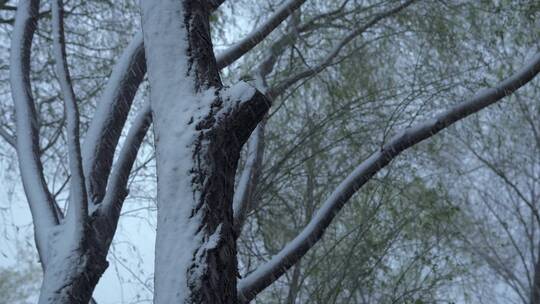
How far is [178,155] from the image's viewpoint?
294cm

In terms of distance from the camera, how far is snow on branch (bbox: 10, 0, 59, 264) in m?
4.59

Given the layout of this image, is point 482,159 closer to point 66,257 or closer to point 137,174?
point 137,174

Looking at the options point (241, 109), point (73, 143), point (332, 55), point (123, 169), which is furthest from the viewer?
point (332, 55)

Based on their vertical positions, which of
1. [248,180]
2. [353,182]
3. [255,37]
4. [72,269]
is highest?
[255,37]

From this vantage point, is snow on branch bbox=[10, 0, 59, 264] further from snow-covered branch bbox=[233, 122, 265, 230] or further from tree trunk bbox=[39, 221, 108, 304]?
snow-covered branch bbox=[233, 122, 265, 230]

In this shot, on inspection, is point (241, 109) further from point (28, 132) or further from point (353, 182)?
point (28, 132)

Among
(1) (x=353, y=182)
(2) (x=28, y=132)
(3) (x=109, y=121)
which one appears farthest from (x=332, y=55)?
(2) (x=28, y=132)

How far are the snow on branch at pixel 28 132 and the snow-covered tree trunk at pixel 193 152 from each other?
178cm

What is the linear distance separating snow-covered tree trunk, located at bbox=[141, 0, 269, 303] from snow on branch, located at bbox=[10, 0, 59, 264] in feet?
5.83

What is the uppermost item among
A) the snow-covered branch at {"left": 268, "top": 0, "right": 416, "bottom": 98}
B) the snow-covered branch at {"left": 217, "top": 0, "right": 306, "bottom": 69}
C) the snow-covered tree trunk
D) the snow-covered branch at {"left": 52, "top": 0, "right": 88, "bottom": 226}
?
the snow-covered branch at {"left": 268, "top": 0, "right": 416, "bottom": 98}

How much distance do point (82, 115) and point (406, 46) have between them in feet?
10.9

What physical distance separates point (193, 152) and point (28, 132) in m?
2.48

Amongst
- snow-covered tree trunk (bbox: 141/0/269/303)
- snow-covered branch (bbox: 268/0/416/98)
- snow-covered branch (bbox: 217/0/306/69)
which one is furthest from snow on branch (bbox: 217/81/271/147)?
snow-covered branch (bbox: 268/0/416/98)

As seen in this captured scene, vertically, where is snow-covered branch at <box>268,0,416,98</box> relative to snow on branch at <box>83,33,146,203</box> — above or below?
above
